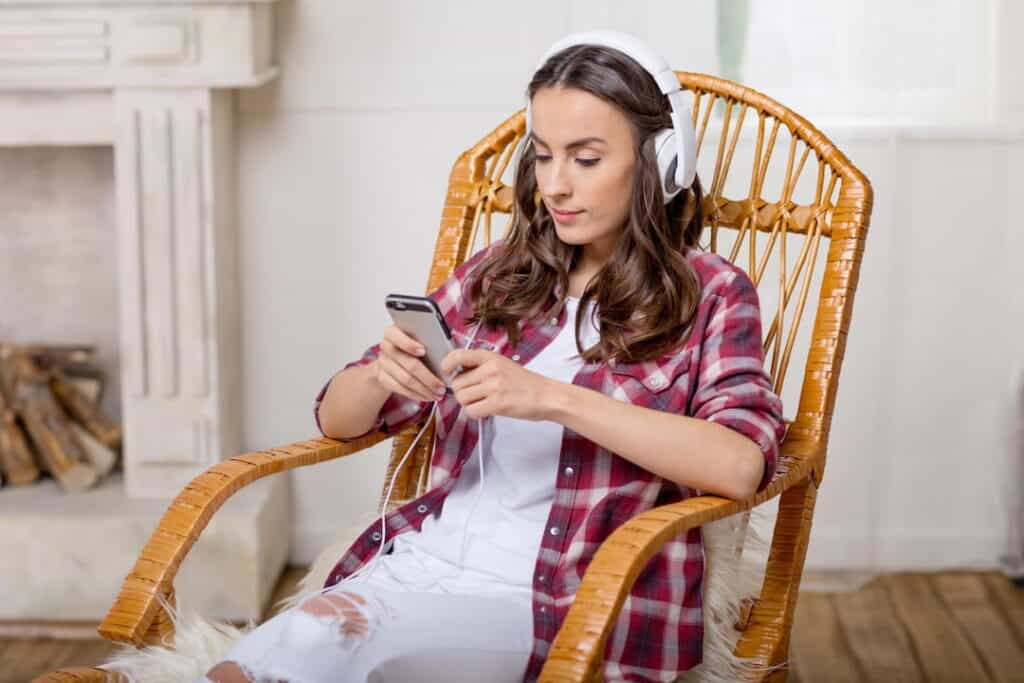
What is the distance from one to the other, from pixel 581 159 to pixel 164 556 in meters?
0.61

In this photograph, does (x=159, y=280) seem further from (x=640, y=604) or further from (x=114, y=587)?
(x=640, y=604)

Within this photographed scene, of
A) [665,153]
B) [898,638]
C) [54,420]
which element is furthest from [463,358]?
[54,420]

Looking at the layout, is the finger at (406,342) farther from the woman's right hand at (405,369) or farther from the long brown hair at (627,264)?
the long brown hair at (627,264)

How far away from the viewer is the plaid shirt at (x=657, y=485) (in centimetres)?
142

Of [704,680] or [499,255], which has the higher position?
[499,255]

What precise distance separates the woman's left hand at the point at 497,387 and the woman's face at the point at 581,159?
22 centimetres

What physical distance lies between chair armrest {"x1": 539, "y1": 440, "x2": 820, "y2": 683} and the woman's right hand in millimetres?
271

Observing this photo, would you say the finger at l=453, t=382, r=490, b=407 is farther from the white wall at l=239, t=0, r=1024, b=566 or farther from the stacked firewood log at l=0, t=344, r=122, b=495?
the stacked firewood log at l=0, t=344, r=122, b=495

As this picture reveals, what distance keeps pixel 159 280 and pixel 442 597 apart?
4.39 ft

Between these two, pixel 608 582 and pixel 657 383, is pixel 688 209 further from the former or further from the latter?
pixel 608 582

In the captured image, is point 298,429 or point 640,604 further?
point 298,429

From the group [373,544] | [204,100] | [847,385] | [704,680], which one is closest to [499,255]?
[373,544]

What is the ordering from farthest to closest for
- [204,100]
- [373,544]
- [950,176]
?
1. [950,176]
2. [204,100]
3. [373,544]

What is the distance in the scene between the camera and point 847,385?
106 inches
